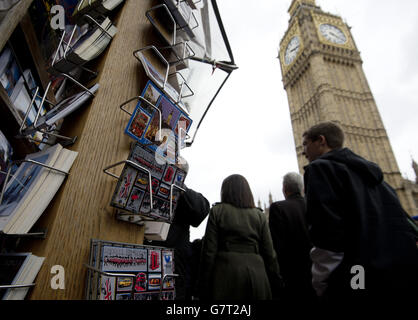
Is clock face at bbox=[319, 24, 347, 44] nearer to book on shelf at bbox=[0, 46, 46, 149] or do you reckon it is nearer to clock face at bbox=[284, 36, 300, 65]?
clock face at bbox=[284, 36, 300, 65]

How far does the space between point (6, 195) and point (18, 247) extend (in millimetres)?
218

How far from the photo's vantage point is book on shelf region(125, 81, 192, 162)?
103cm

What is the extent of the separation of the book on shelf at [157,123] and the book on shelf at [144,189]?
7 centimetres

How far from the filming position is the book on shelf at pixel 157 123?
103 centimetres

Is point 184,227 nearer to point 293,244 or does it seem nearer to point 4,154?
point 293,244

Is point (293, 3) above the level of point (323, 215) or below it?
above

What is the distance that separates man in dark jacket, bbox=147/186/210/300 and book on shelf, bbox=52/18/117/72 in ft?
3.09

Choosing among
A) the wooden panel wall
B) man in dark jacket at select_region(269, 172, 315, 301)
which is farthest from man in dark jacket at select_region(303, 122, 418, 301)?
the wooden panel wall

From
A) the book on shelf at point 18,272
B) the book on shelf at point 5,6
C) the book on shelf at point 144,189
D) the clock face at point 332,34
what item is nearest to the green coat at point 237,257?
the book on shelf at point 144,189
